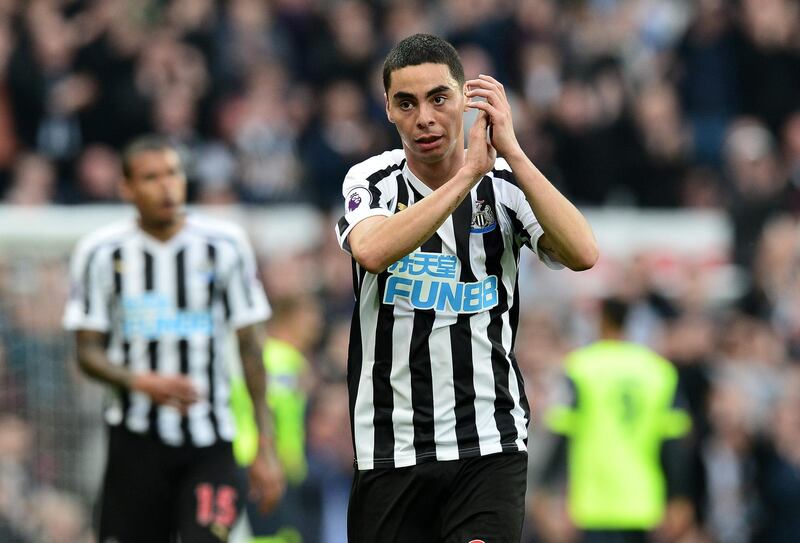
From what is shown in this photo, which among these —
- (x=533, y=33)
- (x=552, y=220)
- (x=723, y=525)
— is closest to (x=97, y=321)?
(x=552, y=220)

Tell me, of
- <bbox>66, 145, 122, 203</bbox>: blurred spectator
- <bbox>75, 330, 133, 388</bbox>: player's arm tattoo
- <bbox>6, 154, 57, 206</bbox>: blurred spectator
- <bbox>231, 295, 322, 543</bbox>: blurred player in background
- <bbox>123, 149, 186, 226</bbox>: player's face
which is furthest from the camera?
<bbox>66, 145, 122, 203</bbox>: blurred spectator

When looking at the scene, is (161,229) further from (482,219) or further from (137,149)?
(482,219)

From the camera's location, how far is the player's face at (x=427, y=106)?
5.43 m

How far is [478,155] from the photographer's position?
17.2 ft

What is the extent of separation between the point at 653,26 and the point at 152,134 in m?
5.81

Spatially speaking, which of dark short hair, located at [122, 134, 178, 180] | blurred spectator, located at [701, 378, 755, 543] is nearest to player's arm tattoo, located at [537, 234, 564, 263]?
dark short hair, located at [122, 134, 178, 180]

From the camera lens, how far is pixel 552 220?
5.31 m

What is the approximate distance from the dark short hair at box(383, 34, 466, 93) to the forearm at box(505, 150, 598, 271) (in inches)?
16.7

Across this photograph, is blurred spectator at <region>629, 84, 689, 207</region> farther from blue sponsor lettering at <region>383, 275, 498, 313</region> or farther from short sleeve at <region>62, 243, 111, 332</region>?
blue sponsor lettering at <region>383, 275, 498, 313</region>

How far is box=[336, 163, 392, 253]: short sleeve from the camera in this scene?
5.52m

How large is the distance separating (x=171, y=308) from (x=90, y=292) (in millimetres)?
394

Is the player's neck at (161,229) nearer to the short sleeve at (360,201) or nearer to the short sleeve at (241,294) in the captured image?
the short sleeve at (241,294)

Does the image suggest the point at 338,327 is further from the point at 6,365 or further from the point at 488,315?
the point at 488,315

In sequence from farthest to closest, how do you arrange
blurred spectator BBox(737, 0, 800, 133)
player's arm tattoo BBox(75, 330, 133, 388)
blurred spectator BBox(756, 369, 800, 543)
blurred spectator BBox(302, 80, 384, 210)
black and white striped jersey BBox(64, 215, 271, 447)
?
blurred spectator BBox(737, 0, 800, 133)
blurred spectator BBox(302, 80, 384, 210)
blurred spectator BBox(756, 369, 800, 543)
black and white striped jersey BBox(64, 215, 271, 447)
player's arm tattoo BBox(75, 330, 133, 388)
